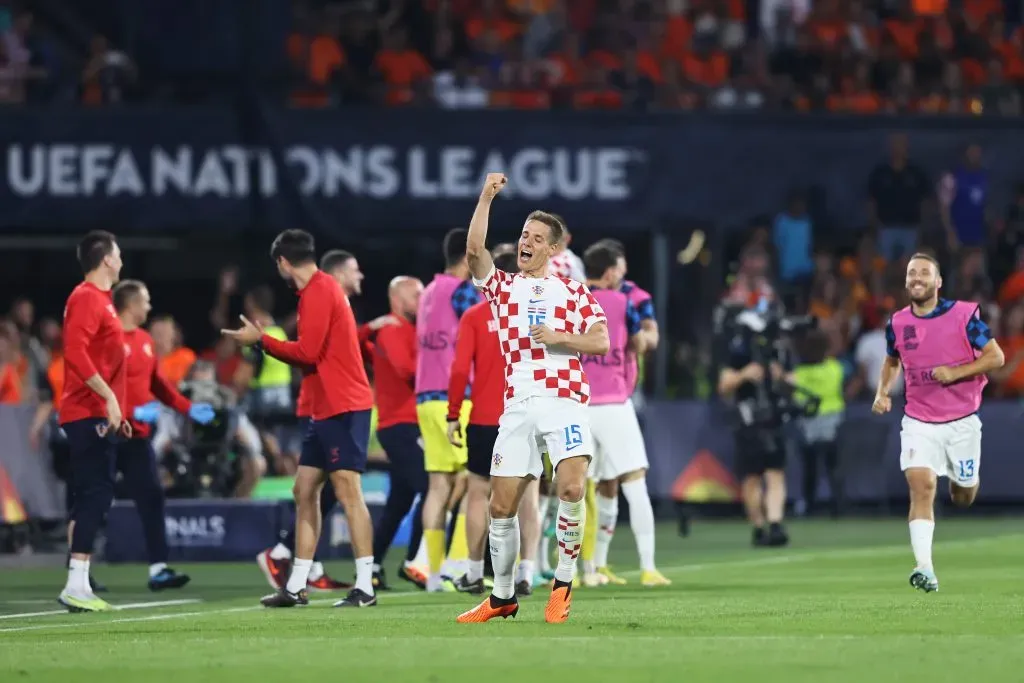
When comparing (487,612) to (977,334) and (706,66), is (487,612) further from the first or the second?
(706,66)

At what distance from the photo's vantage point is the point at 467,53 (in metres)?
27.0

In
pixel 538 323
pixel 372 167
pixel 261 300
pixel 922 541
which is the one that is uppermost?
pixel 372 167

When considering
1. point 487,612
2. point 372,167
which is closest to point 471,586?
point 487,612

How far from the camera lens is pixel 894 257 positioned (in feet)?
86.6

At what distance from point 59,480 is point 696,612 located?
37.4 feet

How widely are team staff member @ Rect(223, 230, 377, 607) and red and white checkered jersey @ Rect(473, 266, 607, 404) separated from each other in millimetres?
2010

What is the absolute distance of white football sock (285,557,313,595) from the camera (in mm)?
13000

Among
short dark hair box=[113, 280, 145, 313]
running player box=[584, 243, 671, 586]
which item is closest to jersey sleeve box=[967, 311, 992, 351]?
running player box=[584, 243, 671, 586]

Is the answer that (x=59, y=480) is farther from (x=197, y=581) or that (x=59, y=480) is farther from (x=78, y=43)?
(x=78, y=43)

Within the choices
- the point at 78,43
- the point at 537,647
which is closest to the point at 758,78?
the point at 78,43

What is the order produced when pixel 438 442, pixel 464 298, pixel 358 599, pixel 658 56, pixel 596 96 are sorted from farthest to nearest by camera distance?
pixel 658 56 → pixel 596 96 → pixel 438 442 → pixel 464 298 → pixel 358 599

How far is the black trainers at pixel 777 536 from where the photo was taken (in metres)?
20.2

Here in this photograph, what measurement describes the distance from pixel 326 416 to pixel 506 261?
6.39 feet

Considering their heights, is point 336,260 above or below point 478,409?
above
